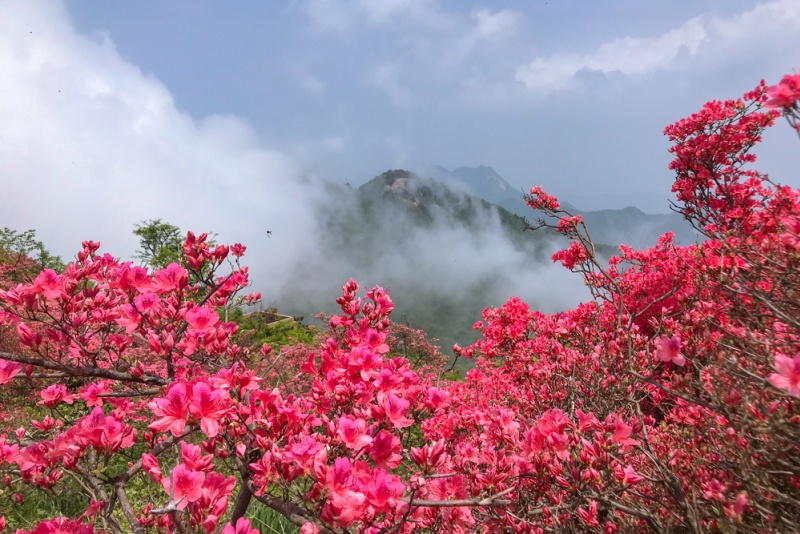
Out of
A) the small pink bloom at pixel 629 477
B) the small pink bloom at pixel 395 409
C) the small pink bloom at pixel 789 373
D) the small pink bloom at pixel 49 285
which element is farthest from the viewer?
the small pink bloom at pixel 49 285

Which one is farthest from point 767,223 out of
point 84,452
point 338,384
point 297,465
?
point 84,452

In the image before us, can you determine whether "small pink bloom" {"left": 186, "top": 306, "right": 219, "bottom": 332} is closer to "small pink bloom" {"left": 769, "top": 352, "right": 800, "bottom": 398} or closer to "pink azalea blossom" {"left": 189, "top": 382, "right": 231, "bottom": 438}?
"pink azalea blossom" {"left": 189, "top": 382, "right": 231, "bottom": 438}

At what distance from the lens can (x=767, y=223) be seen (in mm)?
Answer: 3160

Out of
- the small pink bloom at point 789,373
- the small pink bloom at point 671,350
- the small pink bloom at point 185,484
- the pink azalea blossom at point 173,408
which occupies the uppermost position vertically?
the small pink bloom at point 671,350

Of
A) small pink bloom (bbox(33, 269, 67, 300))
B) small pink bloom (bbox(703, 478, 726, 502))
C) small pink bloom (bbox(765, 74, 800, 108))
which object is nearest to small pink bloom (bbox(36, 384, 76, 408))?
small pink bloom (bbox(33, 269, 67, 300))

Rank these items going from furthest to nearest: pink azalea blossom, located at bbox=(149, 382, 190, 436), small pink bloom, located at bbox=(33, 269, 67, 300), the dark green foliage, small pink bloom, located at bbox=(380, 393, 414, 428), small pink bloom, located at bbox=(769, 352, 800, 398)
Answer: the dark green foliage < small pink bloom, located at bbox=(33, 269, 67, 300) < small pink bloom, located at bbox=(380, 393, 414, 428) < pink azalea blossom, located at bbox=(149, 382, 190, 436) < small pink bloom, located at bbox=(769, 352, 800, 398)

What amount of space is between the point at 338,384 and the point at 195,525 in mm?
598

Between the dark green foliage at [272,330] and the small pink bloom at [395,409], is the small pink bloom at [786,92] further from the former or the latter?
the dark green foliage at [272,330]

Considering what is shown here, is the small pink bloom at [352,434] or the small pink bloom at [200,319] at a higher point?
the small pink bloom at [200,319]

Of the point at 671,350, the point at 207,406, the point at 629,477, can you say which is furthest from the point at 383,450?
the point at 671,350

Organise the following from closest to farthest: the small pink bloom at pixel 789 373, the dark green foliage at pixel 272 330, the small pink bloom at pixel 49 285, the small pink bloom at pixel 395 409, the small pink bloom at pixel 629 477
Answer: the small pink bloom at pixel 789 373, the small pink bloom at pixel 395 409, the small pink bloom at pixel 629 477, the small pink bloom at pixel 49 285, the dark green foliage at pixel 272 330

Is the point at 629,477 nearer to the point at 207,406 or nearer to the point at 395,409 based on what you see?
the point at 395,409

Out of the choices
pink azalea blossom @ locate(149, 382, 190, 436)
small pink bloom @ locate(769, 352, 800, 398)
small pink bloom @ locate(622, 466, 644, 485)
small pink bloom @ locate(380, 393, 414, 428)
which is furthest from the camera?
small pink bloom @ locate(622, 466, 644, 485)

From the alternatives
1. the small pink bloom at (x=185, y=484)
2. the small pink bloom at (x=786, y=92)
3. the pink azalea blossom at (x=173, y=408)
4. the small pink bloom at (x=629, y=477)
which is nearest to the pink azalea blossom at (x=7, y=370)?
the pink azalea blossom at (x=173, y=408)
